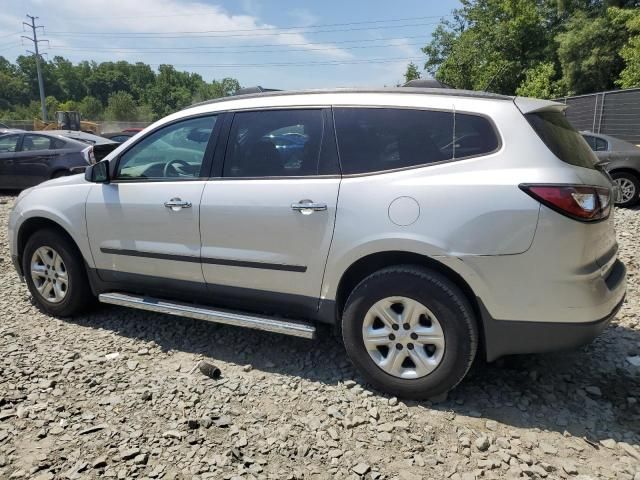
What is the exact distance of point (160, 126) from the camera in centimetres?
382

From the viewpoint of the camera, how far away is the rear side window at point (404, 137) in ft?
9.29

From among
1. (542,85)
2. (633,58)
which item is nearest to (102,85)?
(542,85)

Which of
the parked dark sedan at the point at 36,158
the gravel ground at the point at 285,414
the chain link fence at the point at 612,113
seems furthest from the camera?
the chain link fence at the point at 612,113

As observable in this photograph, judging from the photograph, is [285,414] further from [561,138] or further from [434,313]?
[561,138]

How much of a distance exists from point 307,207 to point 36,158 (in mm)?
9820

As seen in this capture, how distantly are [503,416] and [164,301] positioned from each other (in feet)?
8.17

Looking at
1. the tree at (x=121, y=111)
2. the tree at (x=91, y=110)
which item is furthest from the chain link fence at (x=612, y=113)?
the tree at (x=91, y=110)

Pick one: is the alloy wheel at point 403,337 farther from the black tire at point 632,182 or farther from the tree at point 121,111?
the tree at point 121,111

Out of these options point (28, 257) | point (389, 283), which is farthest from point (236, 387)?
point (28, 257)

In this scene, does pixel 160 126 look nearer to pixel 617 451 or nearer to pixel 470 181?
pixel 470 181

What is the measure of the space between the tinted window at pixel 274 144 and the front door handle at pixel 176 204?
35cm

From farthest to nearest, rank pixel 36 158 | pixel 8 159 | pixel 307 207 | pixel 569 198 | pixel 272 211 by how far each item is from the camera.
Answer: pixel 8 159 < pixel 36 158 < pixel 272 211 < pixel 307 207 < pixel 569 198

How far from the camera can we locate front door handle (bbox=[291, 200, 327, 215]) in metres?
3.04

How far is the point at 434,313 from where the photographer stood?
9.20ft
